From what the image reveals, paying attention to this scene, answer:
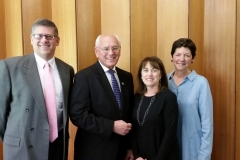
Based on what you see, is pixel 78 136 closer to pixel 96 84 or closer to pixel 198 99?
pixel 96 84

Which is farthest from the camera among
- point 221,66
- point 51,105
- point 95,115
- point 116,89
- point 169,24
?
point 169,24

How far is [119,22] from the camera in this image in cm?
281

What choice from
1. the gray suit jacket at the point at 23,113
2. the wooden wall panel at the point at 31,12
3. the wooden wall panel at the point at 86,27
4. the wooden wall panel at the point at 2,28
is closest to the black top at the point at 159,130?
the gray suit jacket at the point at 23,113

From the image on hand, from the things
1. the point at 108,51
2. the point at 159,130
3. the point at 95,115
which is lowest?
the point at 159,130

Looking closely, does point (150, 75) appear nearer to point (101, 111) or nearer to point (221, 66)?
point (101, 111)

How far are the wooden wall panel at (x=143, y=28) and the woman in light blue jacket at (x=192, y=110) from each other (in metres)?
0.60

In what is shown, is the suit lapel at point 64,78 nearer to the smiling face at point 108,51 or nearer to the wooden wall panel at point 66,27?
the smiling face at point 108,51

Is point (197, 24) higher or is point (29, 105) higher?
point (197, 24)

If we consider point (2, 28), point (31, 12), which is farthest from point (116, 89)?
point (2, 28)

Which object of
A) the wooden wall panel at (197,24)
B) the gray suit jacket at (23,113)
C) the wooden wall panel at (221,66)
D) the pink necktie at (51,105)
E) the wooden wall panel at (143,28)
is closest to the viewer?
the gray suit jacket at (23,113)

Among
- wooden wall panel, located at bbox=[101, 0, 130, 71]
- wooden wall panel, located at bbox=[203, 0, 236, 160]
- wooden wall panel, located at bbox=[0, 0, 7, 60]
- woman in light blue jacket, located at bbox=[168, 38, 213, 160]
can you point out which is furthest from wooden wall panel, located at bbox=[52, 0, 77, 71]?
wooden wall panel, located at bbox=[203, 0, 236, 160]

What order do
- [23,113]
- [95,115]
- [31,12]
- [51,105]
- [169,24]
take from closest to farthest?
[23,113], [51,105], [95,115], [169,24], [31,12]

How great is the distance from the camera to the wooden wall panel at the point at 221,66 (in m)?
2.54

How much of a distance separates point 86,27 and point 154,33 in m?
0.72
